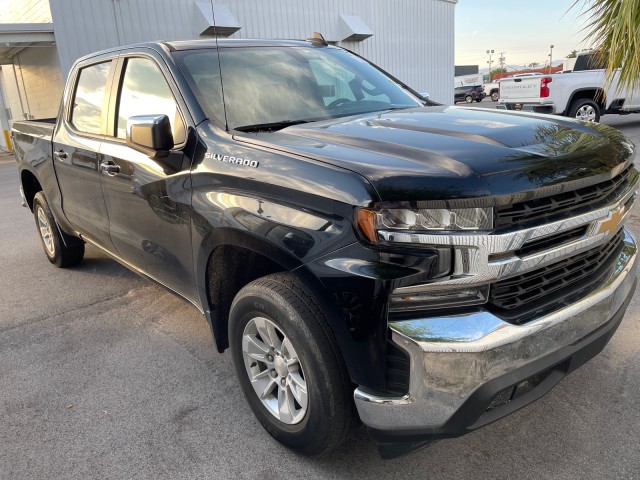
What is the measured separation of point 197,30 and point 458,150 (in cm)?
1519

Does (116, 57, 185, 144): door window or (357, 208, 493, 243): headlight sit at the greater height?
(116, 57, 185, 144): door window

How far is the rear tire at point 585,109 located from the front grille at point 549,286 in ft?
39.8

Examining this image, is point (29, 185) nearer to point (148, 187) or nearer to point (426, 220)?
point (148, 187)

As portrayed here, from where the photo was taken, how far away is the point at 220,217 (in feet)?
8.26

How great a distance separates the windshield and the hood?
293mm

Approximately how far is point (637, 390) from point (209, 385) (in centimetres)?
231

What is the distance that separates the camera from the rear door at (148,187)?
9.41ft

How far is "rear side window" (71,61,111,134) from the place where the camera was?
3.79 metres

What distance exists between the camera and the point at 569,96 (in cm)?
1312

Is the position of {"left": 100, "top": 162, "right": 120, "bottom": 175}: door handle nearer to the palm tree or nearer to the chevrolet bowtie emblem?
the chevrolet bowtie emblem

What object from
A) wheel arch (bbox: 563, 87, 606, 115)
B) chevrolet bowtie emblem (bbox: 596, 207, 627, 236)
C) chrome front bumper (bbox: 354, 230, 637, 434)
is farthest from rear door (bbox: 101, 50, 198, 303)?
wheel arch (bbox: 563, 87, 606, 115)

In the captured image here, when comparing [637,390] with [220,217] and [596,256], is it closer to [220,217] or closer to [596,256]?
[596,256]

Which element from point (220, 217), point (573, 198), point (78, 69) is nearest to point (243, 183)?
point (220, 217)

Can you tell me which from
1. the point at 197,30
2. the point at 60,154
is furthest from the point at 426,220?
the point at 197,30
